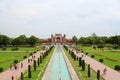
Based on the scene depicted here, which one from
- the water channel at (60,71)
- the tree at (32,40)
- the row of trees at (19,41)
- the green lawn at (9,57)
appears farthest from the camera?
the tree at (32,40)

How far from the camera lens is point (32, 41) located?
71.9 metres

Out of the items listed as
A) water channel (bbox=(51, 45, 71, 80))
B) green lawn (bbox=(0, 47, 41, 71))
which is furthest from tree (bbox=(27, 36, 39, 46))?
water channel (bbox=(51, 45, 71, 80))

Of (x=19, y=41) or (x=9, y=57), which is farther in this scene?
(x=19, y=41)

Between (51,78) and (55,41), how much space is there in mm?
94448

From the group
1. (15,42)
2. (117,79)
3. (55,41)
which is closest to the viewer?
(117,79)

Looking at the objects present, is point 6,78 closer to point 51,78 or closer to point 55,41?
point 51,78

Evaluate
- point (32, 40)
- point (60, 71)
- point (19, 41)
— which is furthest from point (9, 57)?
point (19, 41)

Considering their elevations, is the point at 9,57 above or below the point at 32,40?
below

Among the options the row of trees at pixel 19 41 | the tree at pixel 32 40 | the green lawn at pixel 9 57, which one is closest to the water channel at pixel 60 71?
the green lawn at pixel 9 57

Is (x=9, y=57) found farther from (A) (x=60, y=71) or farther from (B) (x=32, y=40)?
(B) (x=32, y=40)

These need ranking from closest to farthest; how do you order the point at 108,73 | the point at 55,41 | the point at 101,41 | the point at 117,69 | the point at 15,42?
the point at 108,73
the point at 117,69
the point at 15,42
the point at 101,41
the point at 55,41

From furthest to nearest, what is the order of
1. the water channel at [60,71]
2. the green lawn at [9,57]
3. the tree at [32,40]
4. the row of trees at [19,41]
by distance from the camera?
the tree at [32,40] → the row of trees at [19,41] → the green lawn at [9,57] → the water channel at [60,71]

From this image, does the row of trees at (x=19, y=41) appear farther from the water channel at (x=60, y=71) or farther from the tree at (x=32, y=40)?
the water channel at (x=60, y=71)

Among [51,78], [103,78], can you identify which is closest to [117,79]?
[103,78]
